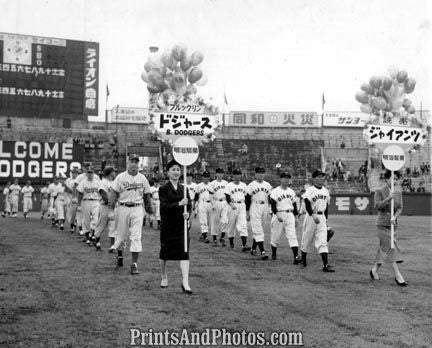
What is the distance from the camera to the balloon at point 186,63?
42.8m

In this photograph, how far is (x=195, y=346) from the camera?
602 cm

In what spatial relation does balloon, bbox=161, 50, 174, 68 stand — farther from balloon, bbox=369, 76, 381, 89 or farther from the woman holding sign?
the woman holding sign

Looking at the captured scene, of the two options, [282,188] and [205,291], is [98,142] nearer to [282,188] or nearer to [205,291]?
[282,188]

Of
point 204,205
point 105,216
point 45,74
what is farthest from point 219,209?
point 45,74

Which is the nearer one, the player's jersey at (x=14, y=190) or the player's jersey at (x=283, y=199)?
the player's jersey at (x=283, y=199)

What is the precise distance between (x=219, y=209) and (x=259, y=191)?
246cm

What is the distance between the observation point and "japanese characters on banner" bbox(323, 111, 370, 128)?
67062mm

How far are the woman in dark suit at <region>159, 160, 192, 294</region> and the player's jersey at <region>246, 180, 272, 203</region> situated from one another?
5.66 metres

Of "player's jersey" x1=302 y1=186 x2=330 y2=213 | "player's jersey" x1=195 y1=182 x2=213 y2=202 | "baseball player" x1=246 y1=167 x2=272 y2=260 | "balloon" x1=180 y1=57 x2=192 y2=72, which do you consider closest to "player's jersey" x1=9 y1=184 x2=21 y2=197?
"player's jersey" x1=195 y1=182 x2=213 y2=202

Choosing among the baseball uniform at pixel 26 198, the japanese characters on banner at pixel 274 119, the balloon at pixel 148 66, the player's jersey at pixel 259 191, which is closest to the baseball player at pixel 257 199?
the player's jersey at pixel 259 191

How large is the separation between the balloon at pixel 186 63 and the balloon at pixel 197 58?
1.02 feet

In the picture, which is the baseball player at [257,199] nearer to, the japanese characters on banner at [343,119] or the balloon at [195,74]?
the balloon at [195,74]

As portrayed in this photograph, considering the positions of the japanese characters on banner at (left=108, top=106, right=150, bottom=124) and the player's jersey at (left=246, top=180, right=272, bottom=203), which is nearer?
the player's jersey at (left=246, top=180, right=272, bottom=203)

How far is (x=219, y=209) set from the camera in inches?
677
